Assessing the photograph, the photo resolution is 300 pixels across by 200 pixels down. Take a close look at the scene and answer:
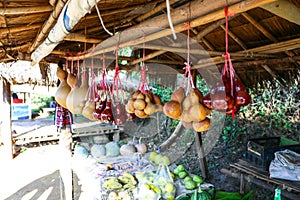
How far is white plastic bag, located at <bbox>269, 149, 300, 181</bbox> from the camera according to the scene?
8.55 feet

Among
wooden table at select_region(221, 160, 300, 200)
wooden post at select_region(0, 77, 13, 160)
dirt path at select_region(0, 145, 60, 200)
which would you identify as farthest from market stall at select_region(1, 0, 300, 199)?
wooden post at select_region(0, 77, 13, 160)

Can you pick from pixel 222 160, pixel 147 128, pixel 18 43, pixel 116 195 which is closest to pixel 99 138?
pixel 147 128

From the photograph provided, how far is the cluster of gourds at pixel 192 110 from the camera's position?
46.5 inches

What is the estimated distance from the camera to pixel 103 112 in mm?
1746

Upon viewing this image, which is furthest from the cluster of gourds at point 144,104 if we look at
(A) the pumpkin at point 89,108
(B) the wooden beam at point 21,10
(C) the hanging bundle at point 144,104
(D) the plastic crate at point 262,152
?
(D) the plastic crate at point 262,152

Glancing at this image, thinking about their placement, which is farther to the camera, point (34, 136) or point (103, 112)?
point (34, 136)

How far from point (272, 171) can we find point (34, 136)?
5.72 m

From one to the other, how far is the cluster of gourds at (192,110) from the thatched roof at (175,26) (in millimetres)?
357

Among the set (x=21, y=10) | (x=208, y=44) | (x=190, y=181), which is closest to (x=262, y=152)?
(x=190, y=181)

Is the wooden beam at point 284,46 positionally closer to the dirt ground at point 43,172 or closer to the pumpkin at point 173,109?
the pumpkin at point 173,109

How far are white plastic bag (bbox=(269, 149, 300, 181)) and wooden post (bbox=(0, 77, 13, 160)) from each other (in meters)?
5.32

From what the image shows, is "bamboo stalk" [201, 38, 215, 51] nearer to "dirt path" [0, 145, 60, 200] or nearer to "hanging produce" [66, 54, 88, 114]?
"hanging produce" [66, 54, 88, 114]

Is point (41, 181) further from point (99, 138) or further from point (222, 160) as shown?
point (222, 160)

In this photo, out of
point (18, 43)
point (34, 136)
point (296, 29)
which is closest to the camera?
point (18, 43)
